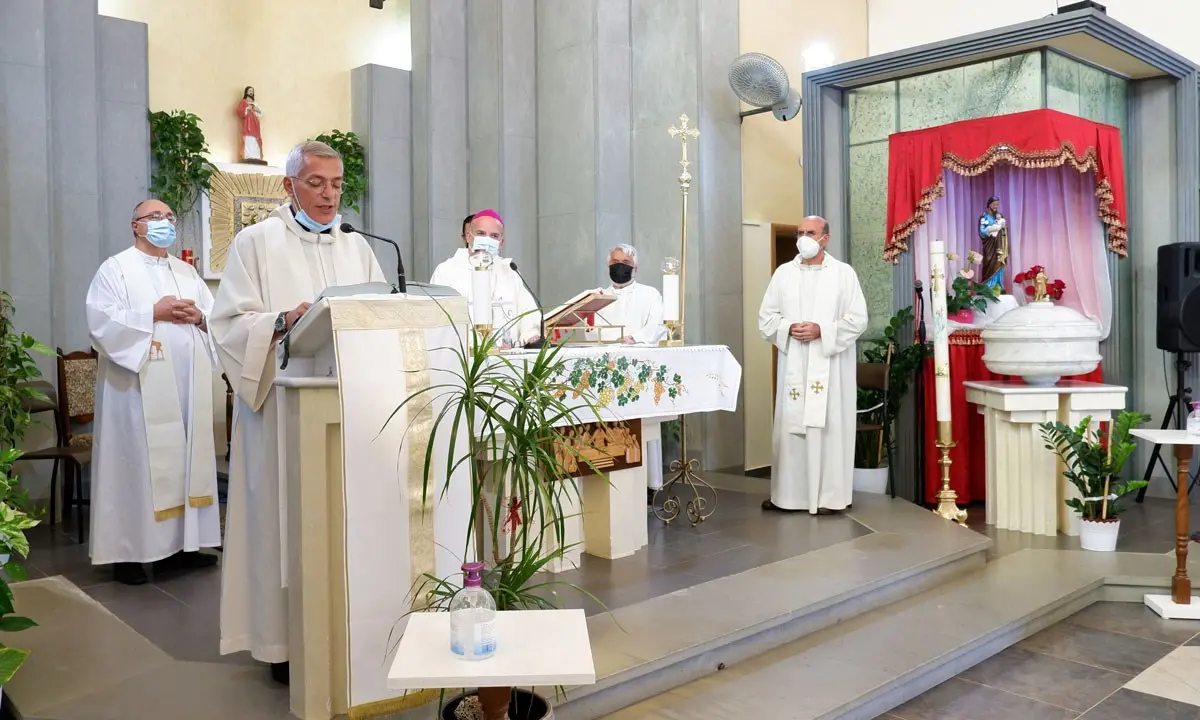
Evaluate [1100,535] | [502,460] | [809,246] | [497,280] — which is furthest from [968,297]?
[502,460]

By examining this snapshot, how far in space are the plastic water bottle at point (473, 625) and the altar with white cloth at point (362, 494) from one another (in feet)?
1.66

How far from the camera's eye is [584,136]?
27.6ft

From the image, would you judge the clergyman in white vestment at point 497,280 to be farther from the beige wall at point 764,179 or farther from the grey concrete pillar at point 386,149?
the beige wall at point 764,179

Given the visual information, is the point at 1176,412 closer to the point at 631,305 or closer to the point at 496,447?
the point at 631,305

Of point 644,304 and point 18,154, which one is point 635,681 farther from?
point 18,154

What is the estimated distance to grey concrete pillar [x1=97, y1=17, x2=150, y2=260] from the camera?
715cm

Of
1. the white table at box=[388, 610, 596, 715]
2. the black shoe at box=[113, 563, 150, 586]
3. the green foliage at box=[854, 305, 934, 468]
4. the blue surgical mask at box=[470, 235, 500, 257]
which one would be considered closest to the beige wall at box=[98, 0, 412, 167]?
the blue surgical mask at box=[470, 235, 500, 257]

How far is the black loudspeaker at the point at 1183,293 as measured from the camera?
21.9ft

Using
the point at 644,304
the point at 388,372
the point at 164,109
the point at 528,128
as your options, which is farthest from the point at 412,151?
the point at 388,372

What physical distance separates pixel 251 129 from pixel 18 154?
2016mm

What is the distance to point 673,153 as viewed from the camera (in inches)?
320

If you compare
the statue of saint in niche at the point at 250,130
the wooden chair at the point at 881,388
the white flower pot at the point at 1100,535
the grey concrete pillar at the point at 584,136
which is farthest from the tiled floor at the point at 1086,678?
the statue of saint in niche at the point at 250,130

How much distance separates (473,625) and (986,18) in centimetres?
873

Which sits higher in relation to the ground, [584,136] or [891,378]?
[584,136]
